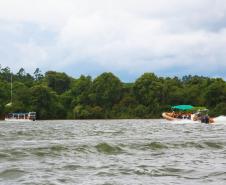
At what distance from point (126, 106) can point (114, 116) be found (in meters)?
4.62

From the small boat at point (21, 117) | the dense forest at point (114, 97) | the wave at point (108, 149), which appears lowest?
the wave at point (108, 149)

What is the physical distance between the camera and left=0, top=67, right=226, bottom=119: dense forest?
473 feet

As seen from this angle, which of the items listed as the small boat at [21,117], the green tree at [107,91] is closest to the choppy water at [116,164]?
the small boat at [21,117]

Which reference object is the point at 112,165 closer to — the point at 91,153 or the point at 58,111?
the point at 91,153

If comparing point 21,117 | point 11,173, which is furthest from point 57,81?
point 11,173

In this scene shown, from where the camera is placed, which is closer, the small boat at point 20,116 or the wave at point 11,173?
the wave at point 11,173

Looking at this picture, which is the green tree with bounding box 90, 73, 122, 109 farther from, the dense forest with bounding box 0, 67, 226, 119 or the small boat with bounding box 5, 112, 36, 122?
the small boat with bounding box 5, 112, 36, 122

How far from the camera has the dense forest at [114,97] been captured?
473ft

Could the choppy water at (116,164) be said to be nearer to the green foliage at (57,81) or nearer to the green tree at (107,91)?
the green tree at (107,91)

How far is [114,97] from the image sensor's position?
155500mm

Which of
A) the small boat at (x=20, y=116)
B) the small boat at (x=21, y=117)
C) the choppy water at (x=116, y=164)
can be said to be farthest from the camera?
the small boat at (x=20, y=116)

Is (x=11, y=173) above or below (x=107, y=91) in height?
below

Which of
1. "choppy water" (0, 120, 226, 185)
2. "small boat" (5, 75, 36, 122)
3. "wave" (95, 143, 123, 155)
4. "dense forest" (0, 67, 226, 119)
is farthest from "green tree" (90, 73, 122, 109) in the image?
"wave" (95, 143, 123, 155)

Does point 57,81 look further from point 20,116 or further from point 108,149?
point 108,149
